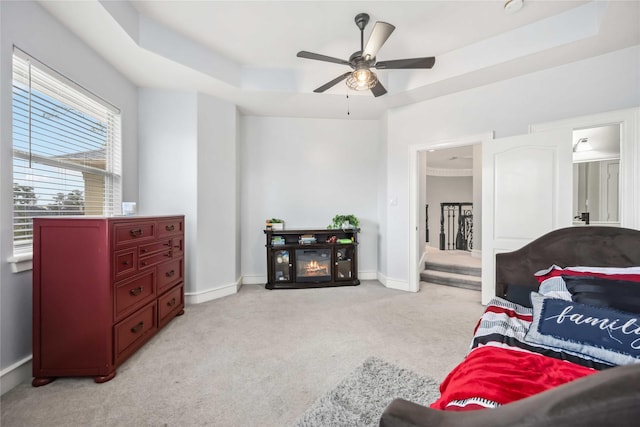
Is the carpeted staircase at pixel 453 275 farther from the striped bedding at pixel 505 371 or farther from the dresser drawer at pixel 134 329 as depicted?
the dresser drawer at pixel 134 329

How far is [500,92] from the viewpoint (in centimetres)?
328

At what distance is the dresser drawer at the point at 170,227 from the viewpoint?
2.71 m

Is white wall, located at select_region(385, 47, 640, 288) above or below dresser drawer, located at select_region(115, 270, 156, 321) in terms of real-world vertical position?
above

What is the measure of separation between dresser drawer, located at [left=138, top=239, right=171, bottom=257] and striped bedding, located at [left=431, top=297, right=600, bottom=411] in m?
2.38

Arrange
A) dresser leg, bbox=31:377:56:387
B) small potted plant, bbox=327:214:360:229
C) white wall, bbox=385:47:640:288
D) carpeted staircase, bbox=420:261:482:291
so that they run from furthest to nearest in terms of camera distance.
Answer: small potted plant, bbox=327:214:360:229
carpeted staircase, bbox=420:261:482:291
white wall, bbox=385:47:640:288
dresser leg, bbox=31:377:56:387

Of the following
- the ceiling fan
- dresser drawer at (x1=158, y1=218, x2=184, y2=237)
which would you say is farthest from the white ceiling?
dresser drawer at (x1=158, y1=218, x2=184, y2=237)

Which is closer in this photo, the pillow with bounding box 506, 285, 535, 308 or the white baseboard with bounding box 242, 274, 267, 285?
the pillow with bounding box 506, 285, 535, 308

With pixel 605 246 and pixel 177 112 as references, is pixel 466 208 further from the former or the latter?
pixel 177 112

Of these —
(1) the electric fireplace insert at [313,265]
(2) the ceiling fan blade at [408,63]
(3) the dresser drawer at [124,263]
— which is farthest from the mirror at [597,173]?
(3) the dresser drawer at [124,263]

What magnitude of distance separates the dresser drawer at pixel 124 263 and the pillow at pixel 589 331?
2634mm

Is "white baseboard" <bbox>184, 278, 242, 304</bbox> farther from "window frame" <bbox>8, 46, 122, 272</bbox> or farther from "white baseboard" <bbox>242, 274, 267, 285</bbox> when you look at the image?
"window frame" <bbox>8, 46, 122, 272</bbox>

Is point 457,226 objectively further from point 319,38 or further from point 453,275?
point 319,38

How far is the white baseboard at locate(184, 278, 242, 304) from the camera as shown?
3.54 metres

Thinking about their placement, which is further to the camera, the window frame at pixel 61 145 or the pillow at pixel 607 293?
the window frame at pixel 61 145
